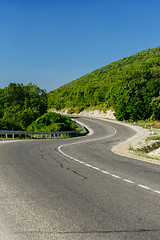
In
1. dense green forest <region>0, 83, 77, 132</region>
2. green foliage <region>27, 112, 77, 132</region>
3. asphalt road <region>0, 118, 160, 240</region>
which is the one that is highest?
dense green forest <region>0, 83, 77, 132</region>

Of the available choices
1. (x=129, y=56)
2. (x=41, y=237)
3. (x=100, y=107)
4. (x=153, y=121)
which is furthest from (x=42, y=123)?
(x=129, y=56)

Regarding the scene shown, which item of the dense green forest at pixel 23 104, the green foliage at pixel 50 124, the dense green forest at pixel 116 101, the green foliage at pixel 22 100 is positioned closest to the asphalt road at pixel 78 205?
the green foliage at pixel 50 124

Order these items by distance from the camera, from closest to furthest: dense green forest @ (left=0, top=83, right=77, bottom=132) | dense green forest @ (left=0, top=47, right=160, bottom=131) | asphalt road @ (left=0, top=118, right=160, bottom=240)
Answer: asphalt road @ (left=0, top=118, right=160, bottom=240) < dense green forest @ (left=0, top=47, right=160, bottom=131) < dense green forest @ (left=0, top=83, right=77, bottom=132)

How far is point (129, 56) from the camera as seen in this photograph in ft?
441

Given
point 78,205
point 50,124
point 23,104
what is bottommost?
point 78,205

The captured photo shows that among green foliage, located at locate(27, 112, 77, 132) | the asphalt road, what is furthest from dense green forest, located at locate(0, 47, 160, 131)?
the asphalt road

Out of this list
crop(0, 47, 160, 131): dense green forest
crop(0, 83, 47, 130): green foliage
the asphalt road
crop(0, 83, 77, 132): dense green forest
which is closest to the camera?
the asphalt road

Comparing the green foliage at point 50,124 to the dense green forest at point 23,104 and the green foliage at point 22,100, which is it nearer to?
the dense green forest at point 23,104

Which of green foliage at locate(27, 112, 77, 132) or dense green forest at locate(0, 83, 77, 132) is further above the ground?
dense green forest at locate(0, 83, 77, 132)

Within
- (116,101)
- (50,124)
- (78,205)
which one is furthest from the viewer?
(116,101)

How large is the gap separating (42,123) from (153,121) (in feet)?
88.3

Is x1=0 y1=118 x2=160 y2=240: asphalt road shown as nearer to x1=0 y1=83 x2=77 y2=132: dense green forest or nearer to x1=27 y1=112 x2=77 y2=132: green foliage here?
x1=27 y1=112 x2=77 y2=132: green foliage

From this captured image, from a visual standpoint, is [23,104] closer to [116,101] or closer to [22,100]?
[22,100]

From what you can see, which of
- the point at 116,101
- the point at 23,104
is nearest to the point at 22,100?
the point at 23,104
